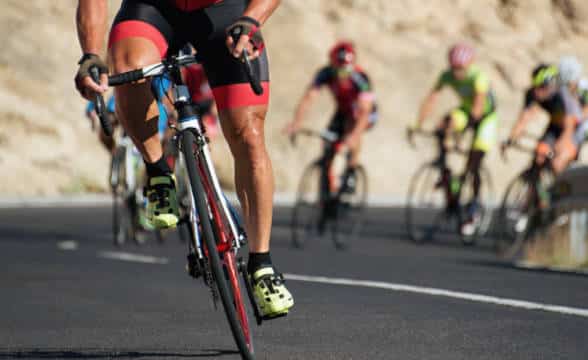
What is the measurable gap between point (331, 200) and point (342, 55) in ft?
5.21

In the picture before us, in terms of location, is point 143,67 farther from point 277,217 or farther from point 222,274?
point 277,217

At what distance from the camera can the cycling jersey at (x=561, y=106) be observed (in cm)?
1575

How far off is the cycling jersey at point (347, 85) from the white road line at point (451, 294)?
5.53m

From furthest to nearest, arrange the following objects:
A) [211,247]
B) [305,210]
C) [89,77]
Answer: [305,210]
[89,77]
[211,247]

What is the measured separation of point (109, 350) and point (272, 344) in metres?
0.75

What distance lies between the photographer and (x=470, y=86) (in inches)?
693

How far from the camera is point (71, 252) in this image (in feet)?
47.4

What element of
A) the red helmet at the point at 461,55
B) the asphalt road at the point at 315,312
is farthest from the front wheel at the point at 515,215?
the red helmet at the point at 461,55

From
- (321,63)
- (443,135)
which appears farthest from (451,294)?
(321,63)

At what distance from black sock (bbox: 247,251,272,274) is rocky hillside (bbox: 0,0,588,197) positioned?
23.3 m

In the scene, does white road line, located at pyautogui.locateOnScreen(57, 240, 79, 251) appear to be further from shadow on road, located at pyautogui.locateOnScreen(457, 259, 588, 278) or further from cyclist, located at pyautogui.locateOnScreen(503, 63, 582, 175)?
cyclist, located at pyautogui.locateOnScreen(503, 63, 582, 175)

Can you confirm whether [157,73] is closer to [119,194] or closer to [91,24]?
[91,24]

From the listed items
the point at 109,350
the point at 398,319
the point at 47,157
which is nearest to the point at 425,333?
the point at 398,319

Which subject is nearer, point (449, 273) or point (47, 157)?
point (449, 273)
